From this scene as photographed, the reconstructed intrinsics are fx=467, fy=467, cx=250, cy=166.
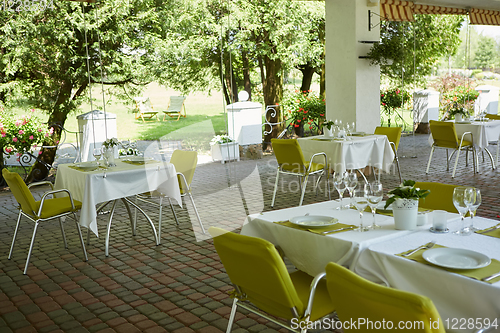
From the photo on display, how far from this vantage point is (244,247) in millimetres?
1948

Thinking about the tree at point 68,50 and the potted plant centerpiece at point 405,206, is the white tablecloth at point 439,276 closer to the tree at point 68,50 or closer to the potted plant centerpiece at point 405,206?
the potted plant centerpiece at point 405,206

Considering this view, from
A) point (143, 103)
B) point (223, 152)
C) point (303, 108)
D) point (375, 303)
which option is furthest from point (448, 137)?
point (375, 303)

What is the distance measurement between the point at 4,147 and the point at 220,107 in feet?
12.3

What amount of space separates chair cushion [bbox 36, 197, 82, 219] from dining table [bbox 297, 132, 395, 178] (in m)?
3.01

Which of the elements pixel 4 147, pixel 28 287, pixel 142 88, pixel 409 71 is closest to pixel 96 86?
pixel 142 88

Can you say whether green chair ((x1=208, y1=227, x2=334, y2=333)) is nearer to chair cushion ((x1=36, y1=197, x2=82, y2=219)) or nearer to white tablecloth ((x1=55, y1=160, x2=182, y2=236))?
white tablecloth ((x1=55, y1=160, x2=182, y2=236))

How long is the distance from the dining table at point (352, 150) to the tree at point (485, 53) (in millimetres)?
6890

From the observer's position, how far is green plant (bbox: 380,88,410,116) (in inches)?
396

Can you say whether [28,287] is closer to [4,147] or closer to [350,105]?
[4,147]

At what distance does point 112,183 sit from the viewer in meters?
4.25

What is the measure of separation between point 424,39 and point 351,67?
3806mm

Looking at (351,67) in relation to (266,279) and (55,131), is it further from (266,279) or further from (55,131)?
(266,279)

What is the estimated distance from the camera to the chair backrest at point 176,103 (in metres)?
8.27

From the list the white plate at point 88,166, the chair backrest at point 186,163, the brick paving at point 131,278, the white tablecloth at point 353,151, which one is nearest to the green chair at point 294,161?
the white tablecloth at point 353,151
